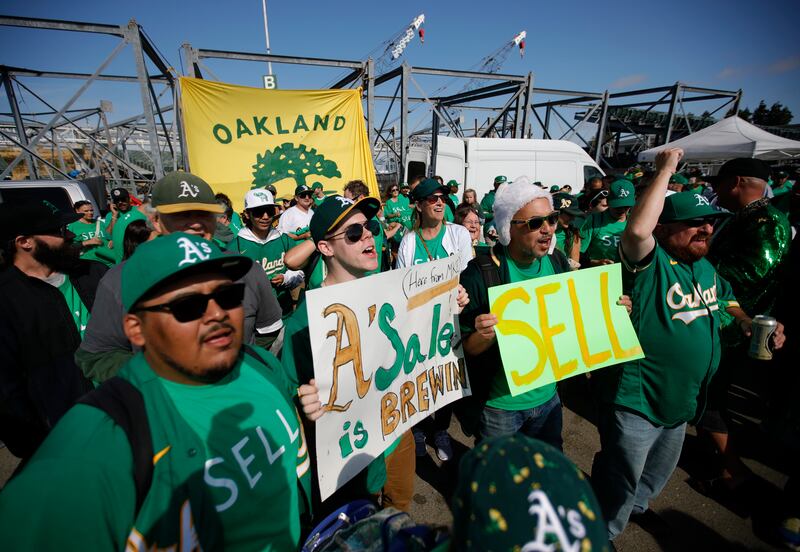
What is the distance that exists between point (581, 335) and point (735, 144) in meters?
15.7

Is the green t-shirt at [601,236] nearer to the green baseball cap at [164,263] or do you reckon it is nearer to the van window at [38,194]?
the green baseball cap at [164,263]

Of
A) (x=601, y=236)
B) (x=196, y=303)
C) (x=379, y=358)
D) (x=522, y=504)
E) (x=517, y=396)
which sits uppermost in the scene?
(x=196, y=303)

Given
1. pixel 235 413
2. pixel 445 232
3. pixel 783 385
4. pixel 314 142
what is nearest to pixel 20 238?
pixel 235 413

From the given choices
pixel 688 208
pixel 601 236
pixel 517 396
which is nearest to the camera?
pixel 688 208

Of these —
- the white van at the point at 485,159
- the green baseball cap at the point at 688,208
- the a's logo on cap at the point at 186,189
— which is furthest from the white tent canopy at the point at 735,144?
the a's logo on cap at the point at 186,189

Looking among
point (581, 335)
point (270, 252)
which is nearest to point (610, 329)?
point (581, 335)

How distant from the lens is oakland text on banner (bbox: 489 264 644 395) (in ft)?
6.61

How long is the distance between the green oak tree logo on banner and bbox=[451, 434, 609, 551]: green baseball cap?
7851 millimetres

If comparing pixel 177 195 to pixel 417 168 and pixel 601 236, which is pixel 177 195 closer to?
pixel 601 236

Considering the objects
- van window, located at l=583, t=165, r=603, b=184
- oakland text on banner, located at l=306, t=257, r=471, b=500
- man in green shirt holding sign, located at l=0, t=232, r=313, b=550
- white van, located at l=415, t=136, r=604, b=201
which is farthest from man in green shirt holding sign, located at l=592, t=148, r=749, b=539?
van window, located at l=583, t=165, r=603, b=184

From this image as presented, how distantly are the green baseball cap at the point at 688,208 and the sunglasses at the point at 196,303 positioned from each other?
88.8 inches

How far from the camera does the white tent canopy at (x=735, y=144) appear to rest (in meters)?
12.2

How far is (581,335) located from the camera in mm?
2191

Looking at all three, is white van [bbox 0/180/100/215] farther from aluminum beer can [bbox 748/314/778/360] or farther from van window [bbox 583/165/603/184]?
van window [bbox 583/165/603/184]
